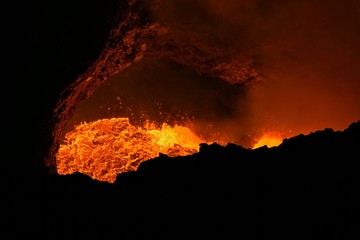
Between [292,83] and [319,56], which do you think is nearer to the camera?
[319,56]

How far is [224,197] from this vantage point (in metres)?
2.59

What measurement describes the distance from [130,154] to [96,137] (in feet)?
3.07

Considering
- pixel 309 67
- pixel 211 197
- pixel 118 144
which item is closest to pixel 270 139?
pixel 309 67

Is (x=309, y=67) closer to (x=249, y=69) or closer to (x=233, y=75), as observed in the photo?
(x=249, y=69)

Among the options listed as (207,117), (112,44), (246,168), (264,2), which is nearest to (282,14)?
(264,2)

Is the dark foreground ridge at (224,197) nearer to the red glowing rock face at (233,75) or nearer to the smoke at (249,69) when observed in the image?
→ the red glowing rock face at (233,75)

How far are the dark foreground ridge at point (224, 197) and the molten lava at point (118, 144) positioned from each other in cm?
651

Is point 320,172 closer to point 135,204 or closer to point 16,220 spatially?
point 135,204

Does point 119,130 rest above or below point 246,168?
above

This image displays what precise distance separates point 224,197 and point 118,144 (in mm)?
7330

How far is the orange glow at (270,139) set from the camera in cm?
905

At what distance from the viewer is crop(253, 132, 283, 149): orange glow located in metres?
9.05

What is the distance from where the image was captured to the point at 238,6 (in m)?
6.81

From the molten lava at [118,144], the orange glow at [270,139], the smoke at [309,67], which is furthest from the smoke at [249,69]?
the molten lava at [118,144]
